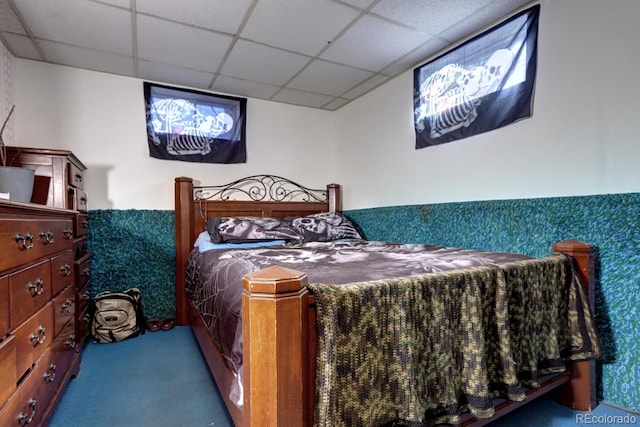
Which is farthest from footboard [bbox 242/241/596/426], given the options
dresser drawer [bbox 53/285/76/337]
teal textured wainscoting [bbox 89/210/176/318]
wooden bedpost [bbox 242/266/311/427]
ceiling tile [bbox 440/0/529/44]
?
teal textured wainscoting [bbox 89/210/176/318]

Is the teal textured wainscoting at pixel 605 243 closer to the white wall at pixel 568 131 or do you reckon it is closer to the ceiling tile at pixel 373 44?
the white wall at pixel 568 131

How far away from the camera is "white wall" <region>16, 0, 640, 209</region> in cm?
152

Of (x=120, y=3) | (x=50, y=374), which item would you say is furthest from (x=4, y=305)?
(x=120, y=3)

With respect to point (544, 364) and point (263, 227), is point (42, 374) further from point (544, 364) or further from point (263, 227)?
point (544, 364)

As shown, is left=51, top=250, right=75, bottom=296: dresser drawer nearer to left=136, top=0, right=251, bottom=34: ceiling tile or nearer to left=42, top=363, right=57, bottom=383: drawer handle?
left=42, top=363, right=57, bottom=383: drawer handle

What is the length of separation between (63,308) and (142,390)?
0.59 m

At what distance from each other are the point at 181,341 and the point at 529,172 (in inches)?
104

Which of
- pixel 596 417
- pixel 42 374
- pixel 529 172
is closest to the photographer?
pixel 42 374

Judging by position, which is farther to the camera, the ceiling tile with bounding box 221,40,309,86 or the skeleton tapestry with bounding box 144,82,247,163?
the skeleton tapestry with bounding box 144,82,247,163

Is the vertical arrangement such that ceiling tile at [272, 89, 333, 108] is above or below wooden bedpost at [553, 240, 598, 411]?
above

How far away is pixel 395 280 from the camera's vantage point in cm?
97

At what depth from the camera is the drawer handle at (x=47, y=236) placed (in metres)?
1.29

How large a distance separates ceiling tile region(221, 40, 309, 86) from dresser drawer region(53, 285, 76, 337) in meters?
1.90

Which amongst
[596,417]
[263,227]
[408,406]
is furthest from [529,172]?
[263,227]
